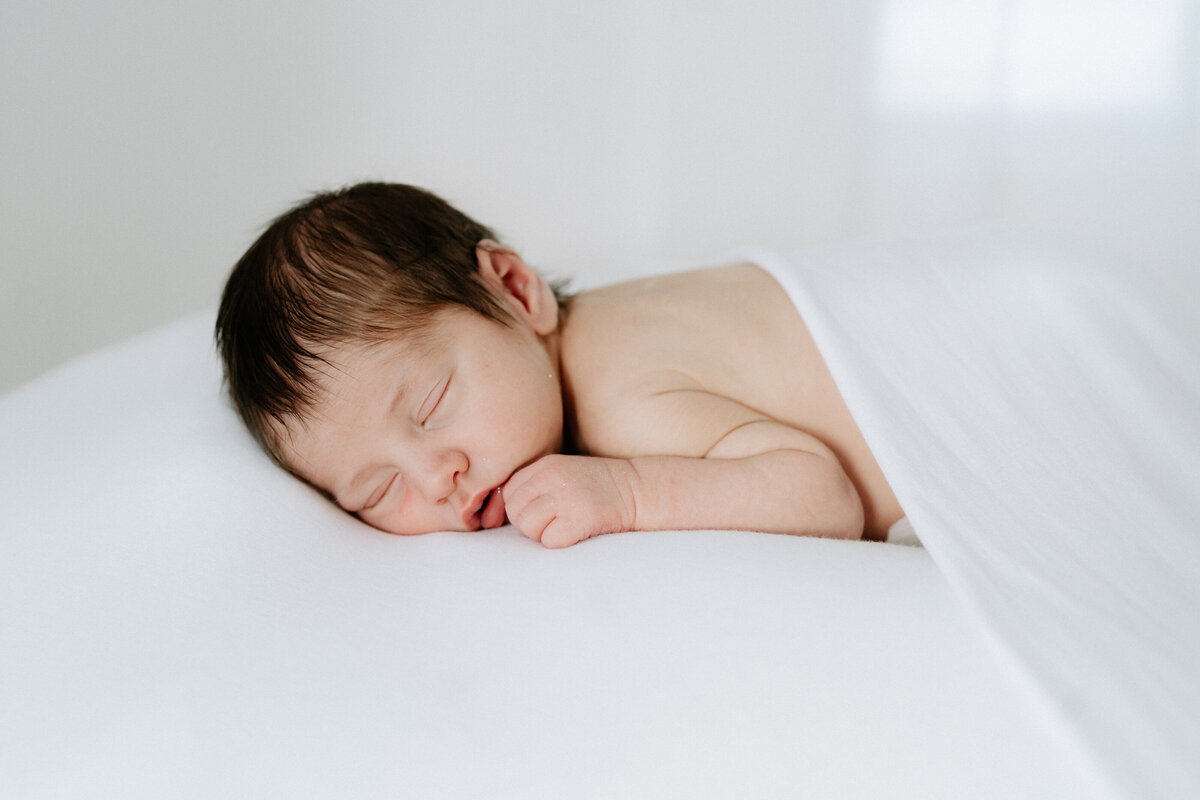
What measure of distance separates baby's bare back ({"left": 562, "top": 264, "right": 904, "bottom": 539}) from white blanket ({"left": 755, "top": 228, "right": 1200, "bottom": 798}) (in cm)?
6

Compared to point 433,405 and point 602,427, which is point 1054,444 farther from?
point 433,405

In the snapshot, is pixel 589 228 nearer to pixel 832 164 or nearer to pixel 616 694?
pixel 832 164

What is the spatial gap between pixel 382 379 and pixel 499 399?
0.12 meters

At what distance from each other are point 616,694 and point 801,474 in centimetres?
40

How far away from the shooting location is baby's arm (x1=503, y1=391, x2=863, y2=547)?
909mm

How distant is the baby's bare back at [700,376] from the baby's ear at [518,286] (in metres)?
0.04

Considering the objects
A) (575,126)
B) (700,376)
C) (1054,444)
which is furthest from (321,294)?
(575,126)

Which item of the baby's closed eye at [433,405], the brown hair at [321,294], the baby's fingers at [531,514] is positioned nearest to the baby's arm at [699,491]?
the baby's fingers at [531,514]

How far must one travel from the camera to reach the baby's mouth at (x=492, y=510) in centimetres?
102

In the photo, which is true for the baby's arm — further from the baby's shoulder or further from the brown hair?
the brown hair

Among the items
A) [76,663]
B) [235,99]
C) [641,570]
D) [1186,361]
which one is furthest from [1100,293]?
[235,99]

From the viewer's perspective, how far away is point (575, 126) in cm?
263

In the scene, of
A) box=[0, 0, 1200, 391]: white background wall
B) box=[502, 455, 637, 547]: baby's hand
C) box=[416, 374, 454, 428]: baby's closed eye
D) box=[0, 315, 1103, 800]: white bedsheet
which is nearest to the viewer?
box=[0, 315, 1103, 800]: white bedsheet

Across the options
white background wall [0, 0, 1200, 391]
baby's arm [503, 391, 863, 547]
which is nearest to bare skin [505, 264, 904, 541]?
baby's arm [503, 391, 863, 547]
